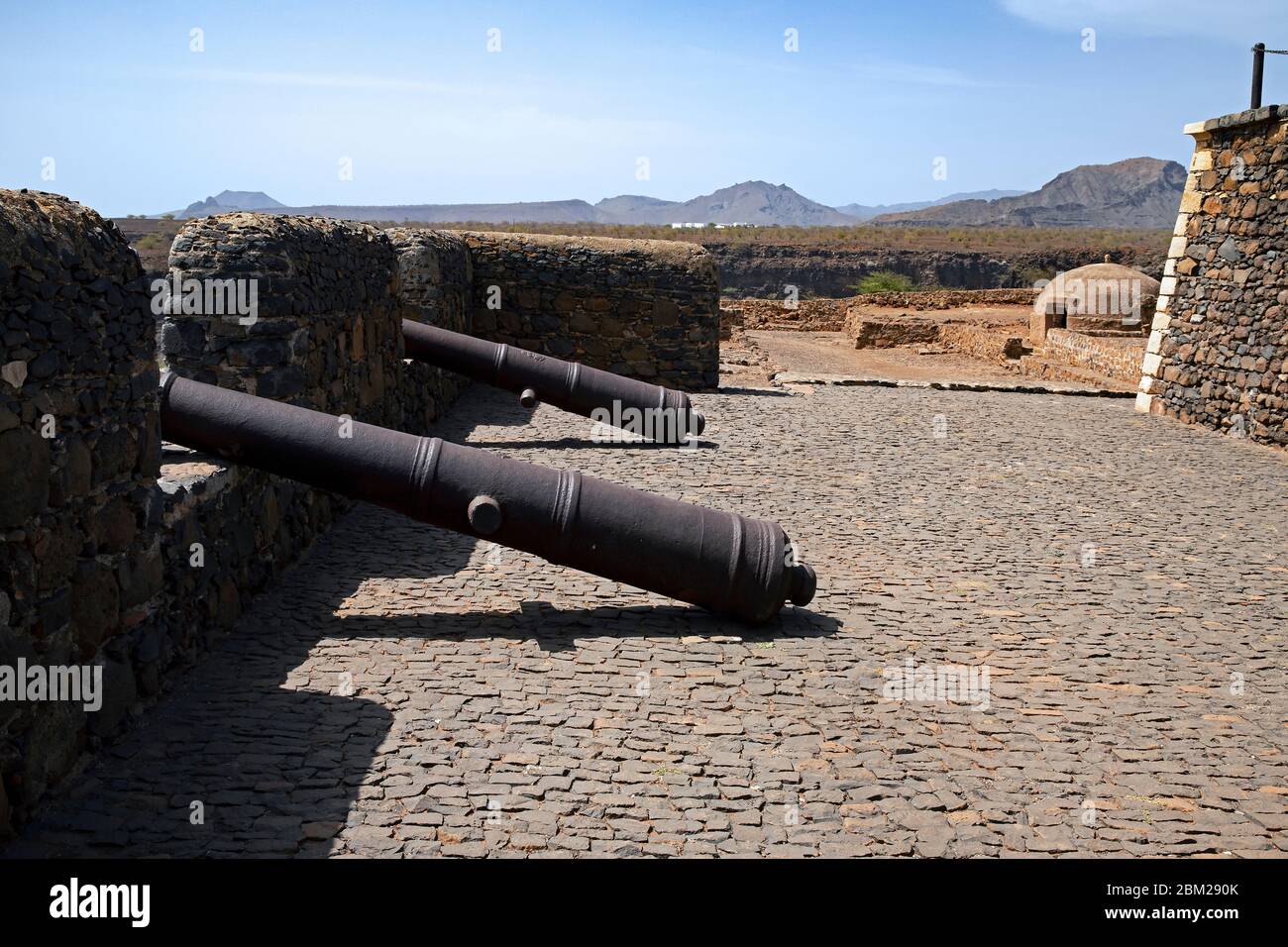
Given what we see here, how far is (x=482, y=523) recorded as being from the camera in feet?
17.8

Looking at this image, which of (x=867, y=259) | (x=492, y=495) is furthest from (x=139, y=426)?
(x=867, y=259)

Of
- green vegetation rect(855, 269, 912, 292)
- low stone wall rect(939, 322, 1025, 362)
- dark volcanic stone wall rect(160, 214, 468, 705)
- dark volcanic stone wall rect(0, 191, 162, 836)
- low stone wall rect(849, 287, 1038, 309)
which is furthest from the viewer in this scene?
green vegetation rect(855, 269, 912, 292)

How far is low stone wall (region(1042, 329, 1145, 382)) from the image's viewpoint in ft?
61.4

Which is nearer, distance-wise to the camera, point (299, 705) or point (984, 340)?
point (299, 705)

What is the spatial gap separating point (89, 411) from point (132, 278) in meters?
0.63

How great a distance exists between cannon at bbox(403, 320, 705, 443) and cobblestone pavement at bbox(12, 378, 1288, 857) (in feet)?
9.19

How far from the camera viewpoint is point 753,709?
484 cm

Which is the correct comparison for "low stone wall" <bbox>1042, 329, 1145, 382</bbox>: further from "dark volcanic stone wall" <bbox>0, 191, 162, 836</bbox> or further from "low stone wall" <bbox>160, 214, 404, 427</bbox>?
"dark volcanic stone wall" <bbox>0, 191, 162, 836</bbox>

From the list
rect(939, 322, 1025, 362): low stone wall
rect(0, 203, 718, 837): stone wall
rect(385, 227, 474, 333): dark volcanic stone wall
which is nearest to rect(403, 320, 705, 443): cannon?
rect(0, 203, 718, 837): stone wall

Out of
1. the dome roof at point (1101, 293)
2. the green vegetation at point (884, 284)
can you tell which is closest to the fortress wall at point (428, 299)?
the dome roof at point (1101, 293)

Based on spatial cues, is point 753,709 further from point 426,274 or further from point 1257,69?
Answer: point 1257,69

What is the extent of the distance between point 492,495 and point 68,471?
2105 mm

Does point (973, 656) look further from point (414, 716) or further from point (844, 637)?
point (414, 716)

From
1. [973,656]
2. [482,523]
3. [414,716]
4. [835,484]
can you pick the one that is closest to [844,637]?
[973,656]
